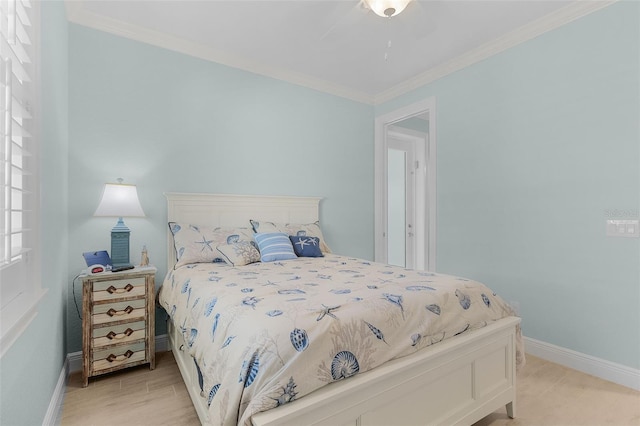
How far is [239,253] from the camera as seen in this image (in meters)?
2.46

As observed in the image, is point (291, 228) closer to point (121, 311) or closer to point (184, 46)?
point (121, 311)

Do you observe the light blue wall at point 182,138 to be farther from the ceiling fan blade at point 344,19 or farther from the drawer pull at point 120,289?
the ceiling fan blade at point 344,19

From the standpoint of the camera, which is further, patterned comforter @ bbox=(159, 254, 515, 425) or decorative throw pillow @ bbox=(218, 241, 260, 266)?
decorative throw pillow @ bbox=(218, 241, 260, 266)

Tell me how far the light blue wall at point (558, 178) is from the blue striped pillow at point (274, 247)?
172cm

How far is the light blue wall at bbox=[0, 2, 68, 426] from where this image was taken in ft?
3.62

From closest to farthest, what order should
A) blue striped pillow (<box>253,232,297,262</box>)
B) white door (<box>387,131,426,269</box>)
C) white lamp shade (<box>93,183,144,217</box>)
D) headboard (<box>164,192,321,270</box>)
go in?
white lamp shade (<box>93,183,144,217</box>)
blue striped pillow (<box>253,232,297,262</box>)
headboard (<box>164,192,321,270</box>)
white door (<box>387,131,426,269</box>)

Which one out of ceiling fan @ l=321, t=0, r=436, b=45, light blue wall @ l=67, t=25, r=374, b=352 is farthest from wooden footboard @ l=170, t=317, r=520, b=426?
ceiling fan @ l=321, t=0, r=436, b=45

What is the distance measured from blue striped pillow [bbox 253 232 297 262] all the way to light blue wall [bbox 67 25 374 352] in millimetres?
666

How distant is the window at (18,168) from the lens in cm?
103

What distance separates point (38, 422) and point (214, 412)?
Result: 960 millimetres

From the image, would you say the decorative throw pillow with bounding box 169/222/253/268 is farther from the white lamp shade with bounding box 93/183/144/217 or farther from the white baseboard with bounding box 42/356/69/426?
the white baseboard with bounding box 42/356/69/426

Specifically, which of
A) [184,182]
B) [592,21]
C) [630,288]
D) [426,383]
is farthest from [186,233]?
[592,21]

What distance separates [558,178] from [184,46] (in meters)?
Answer: 3.35

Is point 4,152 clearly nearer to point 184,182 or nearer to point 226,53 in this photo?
point 184,182
